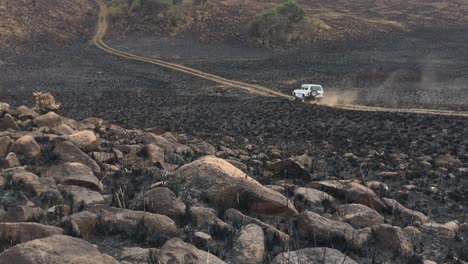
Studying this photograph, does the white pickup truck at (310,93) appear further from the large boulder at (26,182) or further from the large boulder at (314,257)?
the large boulder at (314,257)

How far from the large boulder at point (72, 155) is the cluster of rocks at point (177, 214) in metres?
0.03

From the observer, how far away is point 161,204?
896cm

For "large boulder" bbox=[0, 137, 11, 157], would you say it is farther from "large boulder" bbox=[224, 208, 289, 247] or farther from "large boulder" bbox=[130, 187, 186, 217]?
"large boulder" bbox=[224, 208, 289, 247]

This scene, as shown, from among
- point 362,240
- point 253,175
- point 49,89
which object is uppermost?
point 362,240

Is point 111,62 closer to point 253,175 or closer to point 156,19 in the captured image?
point 156,19

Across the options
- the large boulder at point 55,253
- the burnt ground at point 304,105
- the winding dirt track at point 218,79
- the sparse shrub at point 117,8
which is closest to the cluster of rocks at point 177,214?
the large boulder at point 55,253

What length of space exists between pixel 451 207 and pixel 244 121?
16807mm

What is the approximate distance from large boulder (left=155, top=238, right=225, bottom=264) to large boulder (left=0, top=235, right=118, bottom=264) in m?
0.91

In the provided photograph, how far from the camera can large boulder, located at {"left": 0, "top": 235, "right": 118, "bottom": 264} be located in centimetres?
551

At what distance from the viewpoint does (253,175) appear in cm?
1471

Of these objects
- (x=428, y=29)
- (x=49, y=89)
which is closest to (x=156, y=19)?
(x=49, y=89)

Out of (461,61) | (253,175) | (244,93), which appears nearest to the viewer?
(253,175)

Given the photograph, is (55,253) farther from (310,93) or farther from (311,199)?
(310,93)

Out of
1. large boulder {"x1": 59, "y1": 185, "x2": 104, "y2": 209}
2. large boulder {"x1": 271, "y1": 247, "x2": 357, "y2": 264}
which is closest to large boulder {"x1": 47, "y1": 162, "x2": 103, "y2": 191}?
large boulder {"x1": 59, "y1": 185, "x2": 104, "y2": 209}
